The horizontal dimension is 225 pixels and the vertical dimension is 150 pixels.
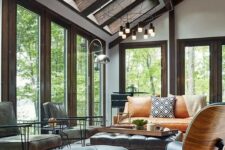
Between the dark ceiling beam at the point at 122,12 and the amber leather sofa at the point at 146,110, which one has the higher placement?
the dark ceiling beam at the point at 122,12

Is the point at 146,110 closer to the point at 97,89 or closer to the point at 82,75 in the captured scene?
the point at 82,75

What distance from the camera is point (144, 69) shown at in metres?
8.72

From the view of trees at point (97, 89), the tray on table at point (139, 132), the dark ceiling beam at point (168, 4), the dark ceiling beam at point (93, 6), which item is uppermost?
the dark ceiling beam at point (168, 4)

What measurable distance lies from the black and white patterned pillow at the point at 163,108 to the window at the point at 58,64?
177cm

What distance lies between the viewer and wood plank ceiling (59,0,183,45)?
249 inches

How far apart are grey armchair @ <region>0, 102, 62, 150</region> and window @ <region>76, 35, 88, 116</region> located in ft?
9.87

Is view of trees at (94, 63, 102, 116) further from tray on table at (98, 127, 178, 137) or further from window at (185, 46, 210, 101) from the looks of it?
tray on table at (98, 127, 178, 137)

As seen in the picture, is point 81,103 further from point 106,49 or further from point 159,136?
point 159,136

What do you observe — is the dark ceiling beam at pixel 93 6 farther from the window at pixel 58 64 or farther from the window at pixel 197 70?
the window at pixel 197 70

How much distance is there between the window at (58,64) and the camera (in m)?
5.85

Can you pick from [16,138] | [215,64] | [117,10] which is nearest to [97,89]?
[117,10]

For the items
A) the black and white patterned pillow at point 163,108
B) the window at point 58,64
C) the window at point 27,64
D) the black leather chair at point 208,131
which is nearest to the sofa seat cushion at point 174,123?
the black and white patterned pillow at point 163,108

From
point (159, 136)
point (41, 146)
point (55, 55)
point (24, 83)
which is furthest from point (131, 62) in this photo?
point (41, 146)

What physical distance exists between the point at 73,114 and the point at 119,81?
8.53ft
